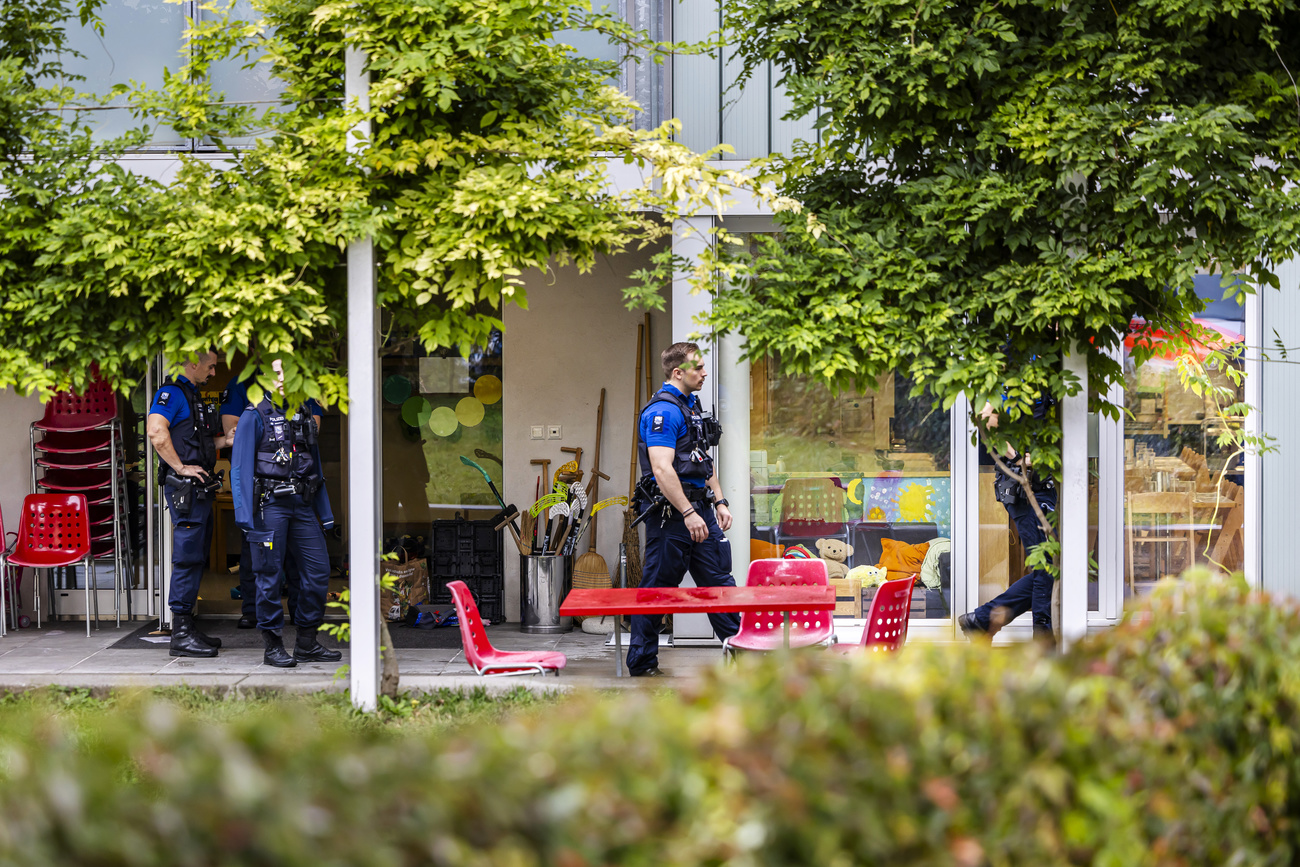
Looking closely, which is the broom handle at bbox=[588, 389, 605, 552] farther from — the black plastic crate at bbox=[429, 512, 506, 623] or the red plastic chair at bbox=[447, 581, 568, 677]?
the red plastic chair at bbox=[447, 581, 568, 677]

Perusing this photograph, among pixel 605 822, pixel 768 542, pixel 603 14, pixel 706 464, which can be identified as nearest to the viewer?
pixel 605 822

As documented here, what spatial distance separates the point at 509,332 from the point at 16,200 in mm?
3872

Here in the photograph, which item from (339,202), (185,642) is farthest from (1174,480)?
(185,642)

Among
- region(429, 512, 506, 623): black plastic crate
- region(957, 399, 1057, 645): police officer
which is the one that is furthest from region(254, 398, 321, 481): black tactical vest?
region(957, 399, 1057, 645): police officer

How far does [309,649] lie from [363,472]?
1902mm

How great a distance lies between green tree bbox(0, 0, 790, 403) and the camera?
454 centimetres

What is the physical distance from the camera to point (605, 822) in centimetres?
157

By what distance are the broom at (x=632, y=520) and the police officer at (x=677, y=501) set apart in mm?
1459

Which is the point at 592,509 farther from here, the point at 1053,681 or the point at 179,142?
the point at 1053,681

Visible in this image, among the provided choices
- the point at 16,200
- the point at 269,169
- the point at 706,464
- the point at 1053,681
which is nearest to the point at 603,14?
the point at 269,169

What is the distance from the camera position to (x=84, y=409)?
7820 millimetres

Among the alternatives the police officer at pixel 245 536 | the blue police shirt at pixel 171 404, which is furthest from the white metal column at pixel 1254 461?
the blue police shirt at pixel 171 404

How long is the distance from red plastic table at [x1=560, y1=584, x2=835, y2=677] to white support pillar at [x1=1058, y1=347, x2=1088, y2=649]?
3.63 feet

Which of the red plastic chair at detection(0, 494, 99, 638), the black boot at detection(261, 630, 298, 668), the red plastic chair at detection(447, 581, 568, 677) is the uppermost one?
the red plastic chair at detection(0, 494, 99, 638)
